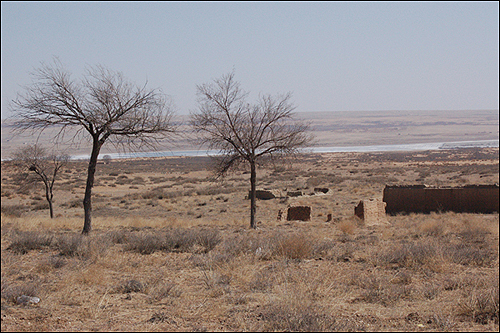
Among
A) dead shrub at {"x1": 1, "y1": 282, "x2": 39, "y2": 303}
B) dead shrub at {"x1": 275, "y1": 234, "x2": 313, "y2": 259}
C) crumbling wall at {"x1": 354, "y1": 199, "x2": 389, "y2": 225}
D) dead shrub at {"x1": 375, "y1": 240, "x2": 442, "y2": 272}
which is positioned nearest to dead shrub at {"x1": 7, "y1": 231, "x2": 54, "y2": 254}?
dead shrub at {"x1": 1, "y1": 282, "x2": 39, "y2": 303}

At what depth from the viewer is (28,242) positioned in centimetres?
1085

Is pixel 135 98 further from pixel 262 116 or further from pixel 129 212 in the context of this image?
pixel 129 212

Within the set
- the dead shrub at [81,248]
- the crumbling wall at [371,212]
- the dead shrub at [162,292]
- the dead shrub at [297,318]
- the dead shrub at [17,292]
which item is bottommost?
the crumbling wall at [371,212]

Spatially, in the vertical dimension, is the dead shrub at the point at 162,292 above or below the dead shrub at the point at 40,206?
above

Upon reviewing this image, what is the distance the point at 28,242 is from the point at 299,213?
15.4 m

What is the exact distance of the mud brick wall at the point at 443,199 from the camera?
23000 millimetres

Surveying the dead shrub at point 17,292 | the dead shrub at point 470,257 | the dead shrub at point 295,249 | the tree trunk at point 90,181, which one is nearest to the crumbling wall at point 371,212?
the dead shrub at point 470,257

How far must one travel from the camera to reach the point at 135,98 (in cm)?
1553

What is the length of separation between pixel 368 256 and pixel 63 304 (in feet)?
22.6

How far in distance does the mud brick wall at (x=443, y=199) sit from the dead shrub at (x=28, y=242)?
18637 millimetres

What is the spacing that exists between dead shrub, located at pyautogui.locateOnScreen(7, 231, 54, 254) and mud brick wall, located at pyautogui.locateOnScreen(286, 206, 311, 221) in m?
14.7

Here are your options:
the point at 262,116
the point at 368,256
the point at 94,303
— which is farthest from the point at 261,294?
the point at 262,116

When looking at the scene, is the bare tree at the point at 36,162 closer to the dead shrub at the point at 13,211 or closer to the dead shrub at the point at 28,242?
the dead shrub at the point at 13,211

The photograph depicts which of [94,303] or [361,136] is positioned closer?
[94,303]
